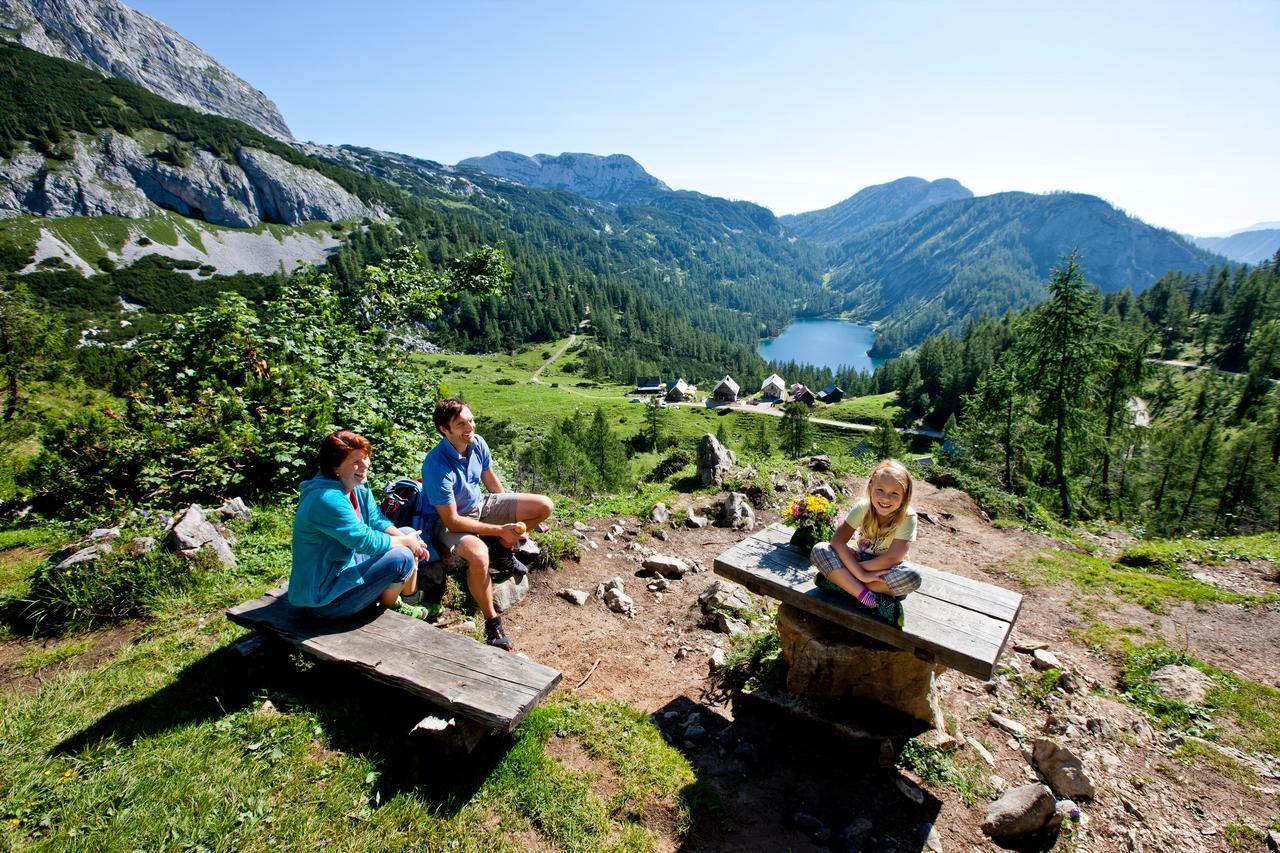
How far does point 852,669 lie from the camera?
541 cm

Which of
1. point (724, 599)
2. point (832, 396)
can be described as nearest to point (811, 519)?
point (724, 599)

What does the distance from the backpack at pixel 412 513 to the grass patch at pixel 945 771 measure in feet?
19.0

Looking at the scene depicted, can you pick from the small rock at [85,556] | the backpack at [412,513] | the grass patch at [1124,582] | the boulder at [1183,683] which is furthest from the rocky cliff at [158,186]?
the boulder at [1183,683]

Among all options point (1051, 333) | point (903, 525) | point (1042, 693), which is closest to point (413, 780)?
point (903, 525)

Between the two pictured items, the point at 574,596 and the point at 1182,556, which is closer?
the point at 574,596

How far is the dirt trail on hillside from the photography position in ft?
14.6

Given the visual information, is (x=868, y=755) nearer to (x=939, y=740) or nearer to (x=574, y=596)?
(x=939, y=740)

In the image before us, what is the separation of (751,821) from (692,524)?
23.4 feet

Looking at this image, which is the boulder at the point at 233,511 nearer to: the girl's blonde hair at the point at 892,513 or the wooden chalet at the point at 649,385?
the girl's blonde hair at the point at 892,513

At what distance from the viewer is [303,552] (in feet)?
15.8

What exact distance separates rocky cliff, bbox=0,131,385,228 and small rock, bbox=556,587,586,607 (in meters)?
200

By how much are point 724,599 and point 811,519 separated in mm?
2555

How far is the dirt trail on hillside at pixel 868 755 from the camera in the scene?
4.44 metres

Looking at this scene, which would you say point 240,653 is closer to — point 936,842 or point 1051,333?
point 936,842
